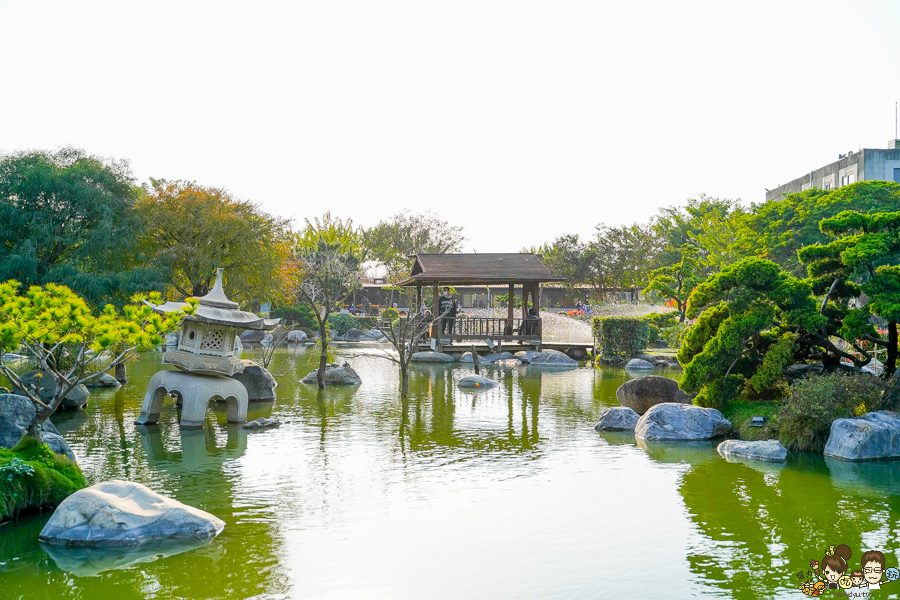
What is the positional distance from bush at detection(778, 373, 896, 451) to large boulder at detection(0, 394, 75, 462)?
10.0 meters

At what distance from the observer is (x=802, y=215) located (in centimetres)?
3000

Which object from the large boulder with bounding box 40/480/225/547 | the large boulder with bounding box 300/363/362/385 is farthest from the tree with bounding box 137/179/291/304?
the large boulder with bounding box 40/480/225/547

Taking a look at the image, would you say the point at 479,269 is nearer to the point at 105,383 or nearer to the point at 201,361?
the point at 105,383

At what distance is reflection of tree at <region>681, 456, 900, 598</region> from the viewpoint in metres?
6.69

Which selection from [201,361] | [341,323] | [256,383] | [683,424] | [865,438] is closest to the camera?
[865,438]

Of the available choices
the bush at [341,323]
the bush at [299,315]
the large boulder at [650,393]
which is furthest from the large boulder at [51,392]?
the bush at [341,323]

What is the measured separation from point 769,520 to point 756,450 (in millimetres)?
3242

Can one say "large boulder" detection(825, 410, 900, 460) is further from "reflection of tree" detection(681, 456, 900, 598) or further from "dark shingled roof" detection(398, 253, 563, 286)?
"dark shingled roof" detection(398, 253, 563, 286)

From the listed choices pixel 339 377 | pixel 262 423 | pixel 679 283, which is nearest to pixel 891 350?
pixel 262 423

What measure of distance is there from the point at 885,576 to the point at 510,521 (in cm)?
348

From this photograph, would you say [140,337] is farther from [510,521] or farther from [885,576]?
[885,576]

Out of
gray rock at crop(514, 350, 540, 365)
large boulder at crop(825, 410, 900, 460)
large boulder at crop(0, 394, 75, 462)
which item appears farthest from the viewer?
gray rock at crop(514, 350, 540, 365)

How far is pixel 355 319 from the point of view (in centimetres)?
4216

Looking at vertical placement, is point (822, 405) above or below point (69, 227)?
below
